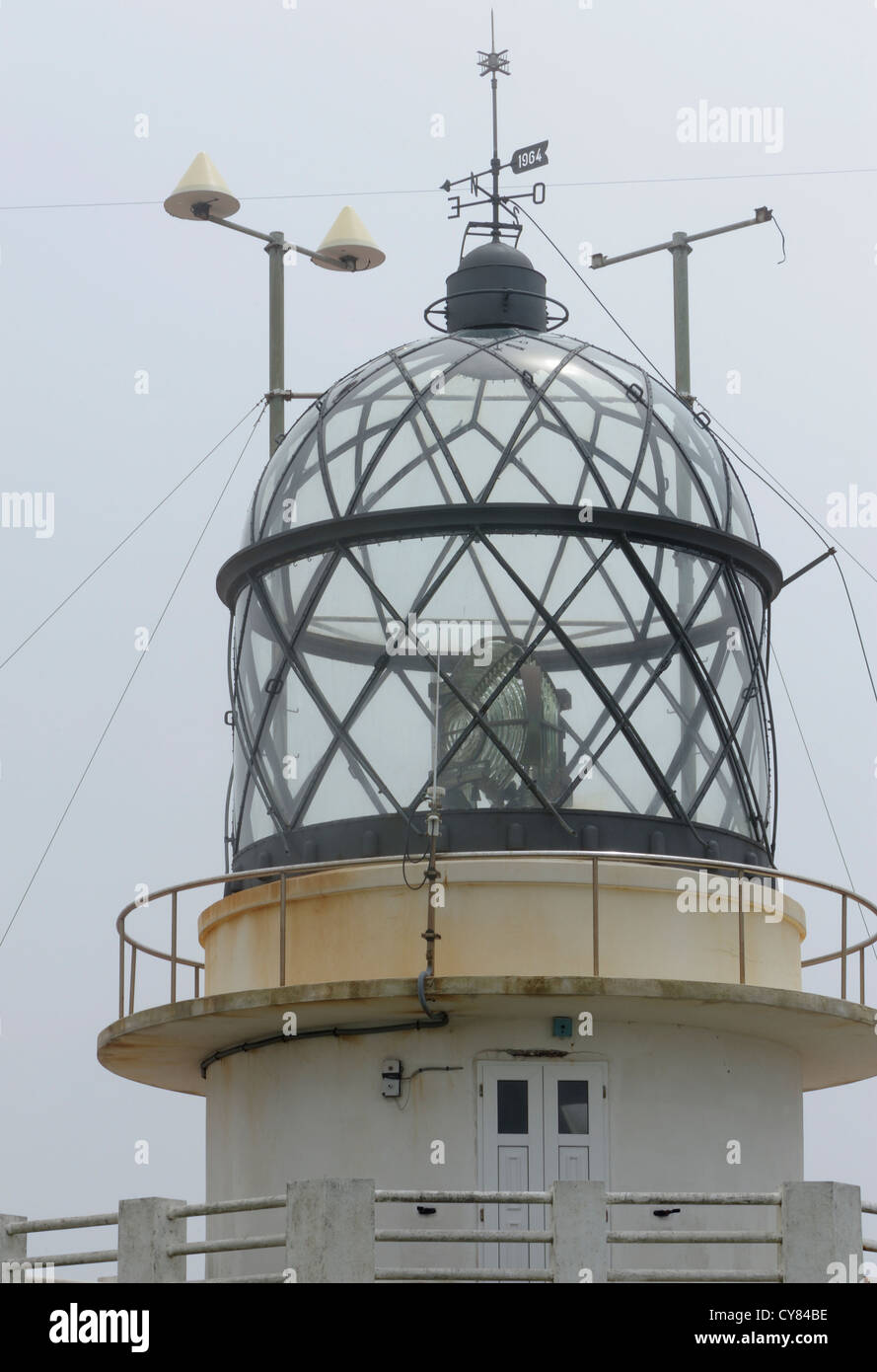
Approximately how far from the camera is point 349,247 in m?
25.8

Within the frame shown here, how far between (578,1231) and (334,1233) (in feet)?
5.54

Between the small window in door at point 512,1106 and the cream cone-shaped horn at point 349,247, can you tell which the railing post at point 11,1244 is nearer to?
the small window in door at point 512,1106

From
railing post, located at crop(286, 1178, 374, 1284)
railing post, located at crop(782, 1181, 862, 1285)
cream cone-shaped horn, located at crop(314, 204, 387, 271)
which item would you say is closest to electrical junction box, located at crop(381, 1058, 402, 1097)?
railing post, located at crop(286, 1178, 374, 1284)

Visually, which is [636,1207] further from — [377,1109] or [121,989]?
[121,989]

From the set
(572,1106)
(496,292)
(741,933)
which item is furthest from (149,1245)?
(496,292)

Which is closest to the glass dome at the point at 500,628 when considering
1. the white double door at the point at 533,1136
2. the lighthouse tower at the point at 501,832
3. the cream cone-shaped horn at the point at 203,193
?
the lighthouse tower at the point at 501,832

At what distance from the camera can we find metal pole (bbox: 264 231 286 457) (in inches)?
997

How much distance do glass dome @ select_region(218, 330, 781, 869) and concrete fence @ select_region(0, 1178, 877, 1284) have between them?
12.5ft

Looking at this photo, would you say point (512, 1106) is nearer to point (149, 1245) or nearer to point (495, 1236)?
point (495, 1236)

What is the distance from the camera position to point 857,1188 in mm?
18359

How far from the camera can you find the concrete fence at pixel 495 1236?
1786 centimetres

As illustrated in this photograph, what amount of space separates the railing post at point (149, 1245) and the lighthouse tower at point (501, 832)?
6.21ft

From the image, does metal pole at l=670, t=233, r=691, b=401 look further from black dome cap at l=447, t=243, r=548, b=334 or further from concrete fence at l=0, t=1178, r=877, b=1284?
concrete fence at l=0, t=1178, r=877, b=1284

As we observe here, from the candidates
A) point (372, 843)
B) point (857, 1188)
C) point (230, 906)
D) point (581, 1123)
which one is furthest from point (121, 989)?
point (857, 1188)
